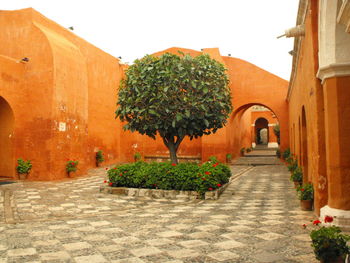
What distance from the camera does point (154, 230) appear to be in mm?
4832

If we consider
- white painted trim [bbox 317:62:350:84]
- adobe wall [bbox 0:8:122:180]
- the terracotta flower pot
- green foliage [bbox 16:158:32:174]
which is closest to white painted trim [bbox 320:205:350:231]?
the terracotta flower pot

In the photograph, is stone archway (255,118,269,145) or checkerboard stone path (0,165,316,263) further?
stone archway (255,118,269,145)

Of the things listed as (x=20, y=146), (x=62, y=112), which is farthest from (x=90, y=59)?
(x=20, y=146)

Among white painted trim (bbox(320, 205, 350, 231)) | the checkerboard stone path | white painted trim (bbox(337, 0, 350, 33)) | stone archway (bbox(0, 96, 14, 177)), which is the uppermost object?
white painted trim (bbox(337, 0, 350, 33))

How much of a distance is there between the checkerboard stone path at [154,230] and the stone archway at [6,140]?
4140mm

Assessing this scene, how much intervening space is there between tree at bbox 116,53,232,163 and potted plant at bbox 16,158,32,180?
4484 millimetres

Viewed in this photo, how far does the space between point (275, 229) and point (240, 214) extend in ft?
3.89

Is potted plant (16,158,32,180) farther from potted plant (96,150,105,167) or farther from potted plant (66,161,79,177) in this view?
potted plant (96,150,105,167)

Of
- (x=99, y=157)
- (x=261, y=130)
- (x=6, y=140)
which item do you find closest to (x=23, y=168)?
(x=6, y=140)

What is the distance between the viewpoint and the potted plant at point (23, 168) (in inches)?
444

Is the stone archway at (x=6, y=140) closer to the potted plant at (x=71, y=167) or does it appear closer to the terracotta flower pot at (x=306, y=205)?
the potted plant at (x=71, y=167)

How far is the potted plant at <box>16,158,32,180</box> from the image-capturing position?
11.3 m

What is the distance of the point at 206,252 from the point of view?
12.4ft

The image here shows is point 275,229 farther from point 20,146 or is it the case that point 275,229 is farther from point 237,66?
point 237,66
